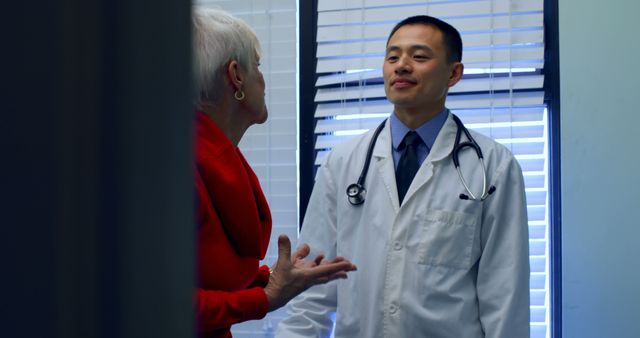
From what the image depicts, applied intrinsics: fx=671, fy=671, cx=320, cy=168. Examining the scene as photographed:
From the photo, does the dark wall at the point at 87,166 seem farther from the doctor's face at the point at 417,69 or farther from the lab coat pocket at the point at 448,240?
the doctor's face at the point at 417,69

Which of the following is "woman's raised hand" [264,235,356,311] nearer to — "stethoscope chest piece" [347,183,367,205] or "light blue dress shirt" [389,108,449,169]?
A: "stethoscope chest piece" [347,183,367,205]

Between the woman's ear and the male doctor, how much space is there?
76cm

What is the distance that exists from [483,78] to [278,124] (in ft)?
2.75

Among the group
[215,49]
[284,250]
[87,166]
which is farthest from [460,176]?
[87,166]

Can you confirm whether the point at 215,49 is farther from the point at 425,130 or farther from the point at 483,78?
the point at 483,78

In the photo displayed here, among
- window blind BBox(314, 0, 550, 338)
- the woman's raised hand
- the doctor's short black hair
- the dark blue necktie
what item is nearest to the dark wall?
the woman's raised hand

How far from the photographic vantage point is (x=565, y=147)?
2.49m

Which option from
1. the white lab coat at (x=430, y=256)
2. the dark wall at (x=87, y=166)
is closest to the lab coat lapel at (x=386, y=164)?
the white lab coat at (x=430, y=256)

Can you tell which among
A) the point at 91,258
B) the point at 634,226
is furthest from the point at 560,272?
the point at 91,258

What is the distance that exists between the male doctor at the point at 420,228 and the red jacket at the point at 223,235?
71cm

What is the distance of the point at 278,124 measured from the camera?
2770mm

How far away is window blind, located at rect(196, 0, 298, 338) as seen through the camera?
2.74m

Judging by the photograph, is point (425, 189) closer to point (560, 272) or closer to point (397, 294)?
point (397, 294)

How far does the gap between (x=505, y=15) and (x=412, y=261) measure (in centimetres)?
119
